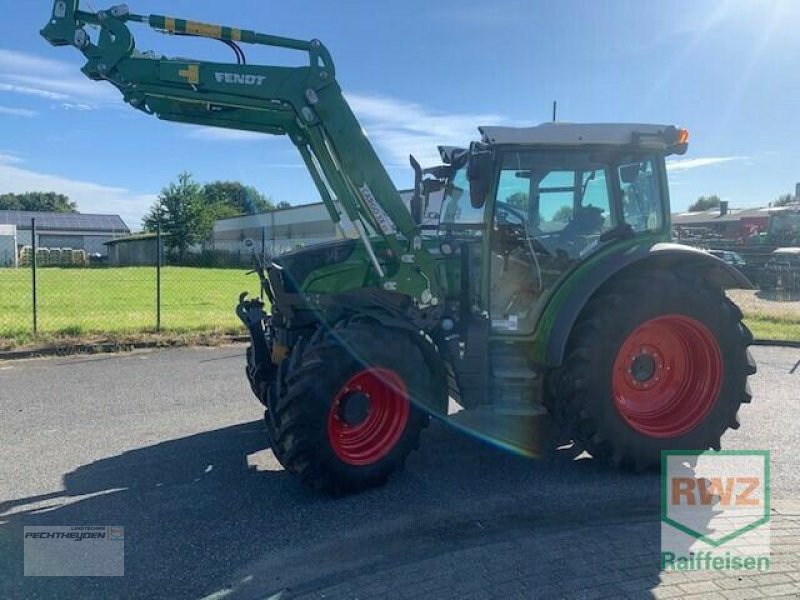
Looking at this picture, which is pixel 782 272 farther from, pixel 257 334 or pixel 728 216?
pixel 728 216

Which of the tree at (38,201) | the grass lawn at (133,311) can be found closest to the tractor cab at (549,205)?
the grass lawn at (133,311)

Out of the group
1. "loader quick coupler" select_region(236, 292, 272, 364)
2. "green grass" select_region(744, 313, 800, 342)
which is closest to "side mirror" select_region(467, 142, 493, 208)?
"loader quick coupler" select_region(236, 292, 272, 364)

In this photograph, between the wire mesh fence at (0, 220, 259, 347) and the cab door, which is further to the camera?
the wire mesh fence at (0, 220, 259, 347)

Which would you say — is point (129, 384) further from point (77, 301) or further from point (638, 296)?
point (77, 301)

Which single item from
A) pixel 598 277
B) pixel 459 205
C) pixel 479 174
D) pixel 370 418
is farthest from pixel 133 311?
pixel 598 277

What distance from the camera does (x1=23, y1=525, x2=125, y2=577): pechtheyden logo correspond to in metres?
3.26

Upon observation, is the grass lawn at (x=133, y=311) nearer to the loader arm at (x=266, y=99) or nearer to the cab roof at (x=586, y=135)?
the loader arm at (x=266, y=99)

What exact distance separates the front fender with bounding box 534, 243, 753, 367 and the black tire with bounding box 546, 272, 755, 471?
0.12m

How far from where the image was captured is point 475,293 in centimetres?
474

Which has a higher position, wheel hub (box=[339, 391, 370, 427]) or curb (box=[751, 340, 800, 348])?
wheel hub (box=[339, 391, 370, 427])

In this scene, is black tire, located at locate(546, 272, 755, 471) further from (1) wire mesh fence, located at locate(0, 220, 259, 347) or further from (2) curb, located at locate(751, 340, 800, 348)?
(2) curb, located at locate(751, 340, 800, 348)

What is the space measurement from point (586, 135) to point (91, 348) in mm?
7753

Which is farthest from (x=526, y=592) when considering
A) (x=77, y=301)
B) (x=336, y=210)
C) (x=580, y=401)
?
(x=77, y=301)

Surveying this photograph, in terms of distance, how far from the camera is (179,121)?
14.5ft
